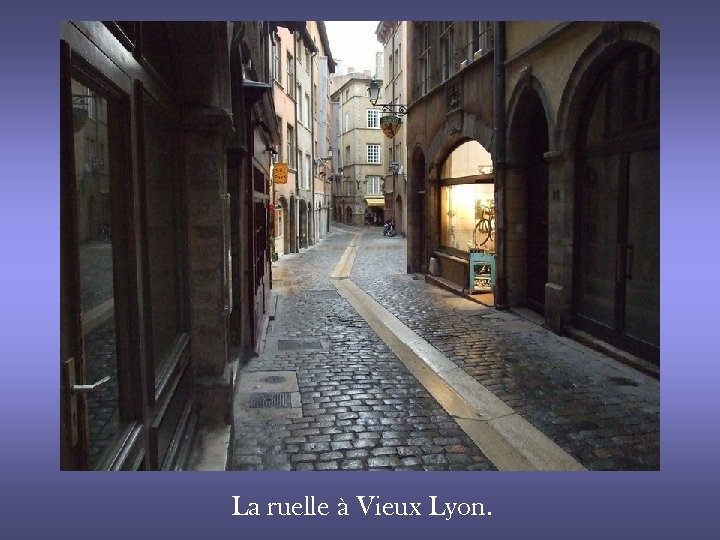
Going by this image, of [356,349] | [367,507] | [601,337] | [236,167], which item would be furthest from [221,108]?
[601,337]

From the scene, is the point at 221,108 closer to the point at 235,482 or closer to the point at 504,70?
the point at 235,482

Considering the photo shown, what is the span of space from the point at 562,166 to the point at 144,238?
7.14 meters

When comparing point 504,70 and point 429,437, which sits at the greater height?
point 504,70

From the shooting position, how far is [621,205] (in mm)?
7977

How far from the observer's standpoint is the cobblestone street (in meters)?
4.94

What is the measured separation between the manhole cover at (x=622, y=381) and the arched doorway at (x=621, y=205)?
1.96 feet

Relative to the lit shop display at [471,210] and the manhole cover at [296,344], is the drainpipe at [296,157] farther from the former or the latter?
the manhole cover at [296,344]

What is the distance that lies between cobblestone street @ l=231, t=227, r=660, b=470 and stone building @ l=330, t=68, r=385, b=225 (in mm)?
49283

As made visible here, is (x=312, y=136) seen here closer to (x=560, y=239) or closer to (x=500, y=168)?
(x=500, y=168)

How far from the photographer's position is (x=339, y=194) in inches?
2719

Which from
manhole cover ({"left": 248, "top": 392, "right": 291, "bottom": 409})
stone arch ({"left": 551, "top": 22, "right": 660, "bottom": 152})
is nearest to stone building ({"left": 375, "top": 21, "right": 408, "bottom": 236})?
stone arch ({"left": 551, "top": 22, "right": 660, "bottom": 152})

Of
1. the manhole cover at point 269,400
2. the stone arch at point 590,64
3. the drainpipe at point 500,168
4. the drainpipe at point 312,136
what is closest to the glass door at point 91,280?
the manhole cover at point 269,400

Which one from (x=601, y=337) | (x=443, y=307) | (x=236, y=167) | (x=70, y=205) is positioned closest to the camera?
(x=70, y=205)

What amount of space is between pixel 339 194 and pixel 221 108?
64395 millimetres
